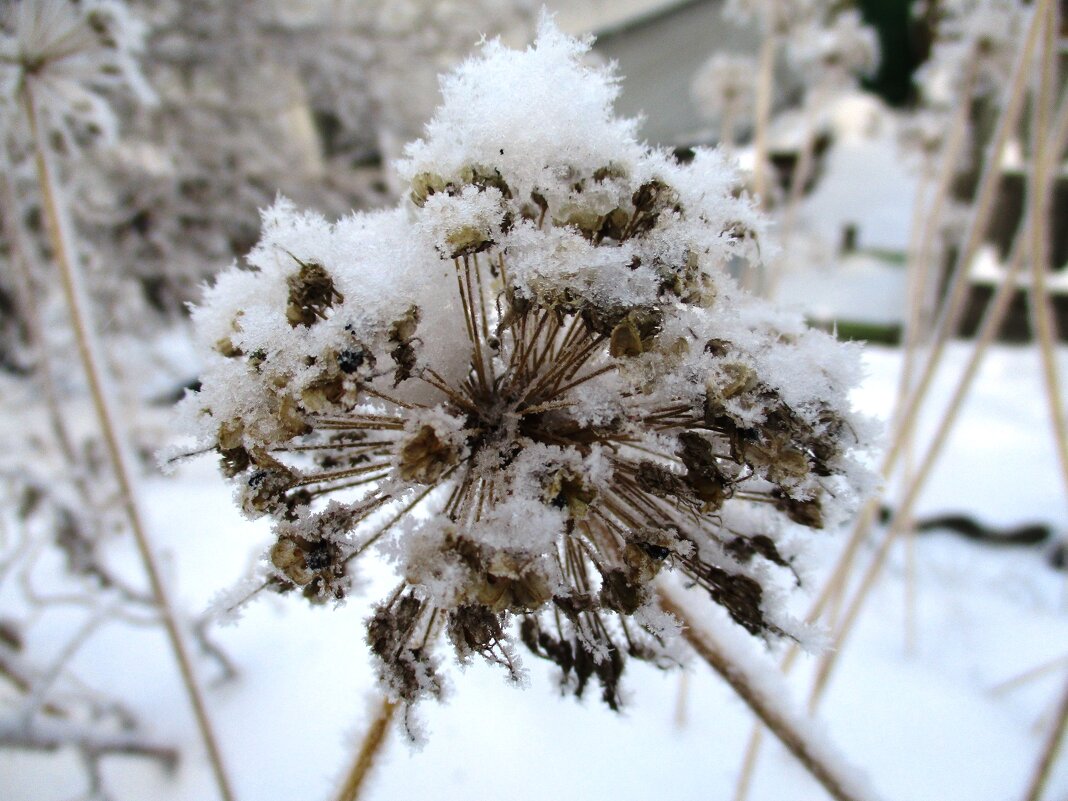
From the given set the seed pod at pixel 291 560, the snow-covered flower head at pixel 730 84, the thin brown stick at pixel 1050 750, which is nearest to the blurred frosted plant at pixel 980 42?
the snow-covered flower head at pixel 730 84

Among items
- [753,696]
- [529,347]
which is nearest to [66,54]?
[529,347]

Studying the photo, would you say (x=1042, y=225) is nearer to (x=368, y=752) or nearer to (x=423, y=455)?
(x=423, y=455)

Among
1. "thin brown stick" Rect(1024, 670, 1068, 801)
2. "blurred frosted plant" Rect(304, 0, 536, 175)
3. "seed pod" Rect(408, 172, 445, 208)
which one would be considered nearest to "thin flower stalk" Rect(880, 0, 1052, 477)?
"thin brown stick" Rect(1024, 670, 1068, 801)

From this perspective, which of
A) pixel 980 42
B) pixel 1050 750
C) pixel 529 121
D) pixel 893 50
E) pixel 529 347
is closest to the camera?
pixel 529 121

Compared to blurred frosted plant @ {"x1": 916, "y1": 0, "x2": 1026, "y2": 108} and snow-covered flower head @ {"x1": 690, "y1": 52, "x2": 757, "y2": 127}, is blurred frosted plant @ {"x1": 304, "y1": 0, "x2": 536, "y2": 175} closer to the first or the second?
snow-covered flower head @ {"x1": 690, "y1": 52, "x2": 757, "y2": 127}

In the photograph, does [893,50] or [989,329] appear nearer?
[989,329]

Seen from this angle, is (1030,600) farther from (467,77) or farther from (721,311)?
(467,77)

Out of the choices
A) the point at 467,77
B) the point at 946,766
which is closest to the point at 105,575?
the point at 467,77
